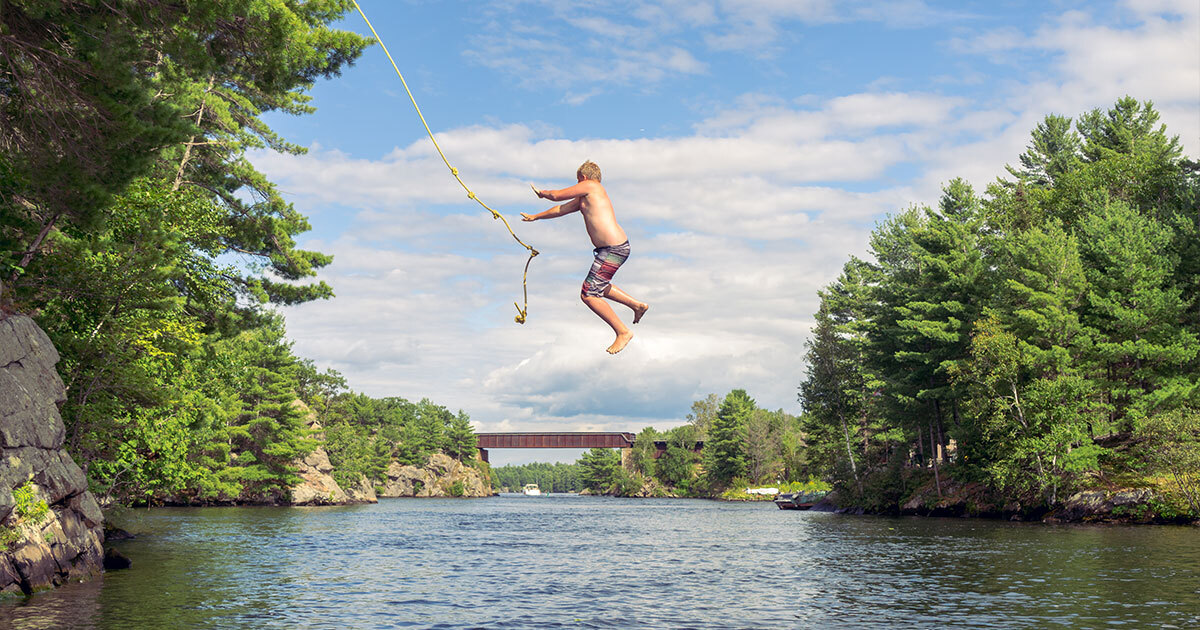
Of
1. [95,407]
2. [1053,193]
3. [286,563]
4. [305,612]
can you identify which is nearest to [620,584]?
[305,612]

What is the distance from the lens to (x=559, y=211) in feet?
23.8

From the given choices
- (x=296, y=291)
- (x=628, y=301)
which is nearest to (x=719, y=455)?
(x=296, y=291)

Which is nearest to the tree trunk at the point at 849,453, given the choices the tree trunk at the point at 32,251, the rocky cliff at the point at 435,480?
the tree trunk at the point at 32,251

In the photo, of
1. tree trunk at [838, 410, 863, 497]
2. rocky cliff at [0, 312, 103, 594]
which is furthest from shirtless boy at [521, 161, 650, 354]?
tree trunk at [838, 410, 863, 497]

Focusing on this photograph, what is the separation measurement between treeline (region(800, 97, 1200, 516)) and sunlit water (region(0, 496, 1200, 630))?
6644mm

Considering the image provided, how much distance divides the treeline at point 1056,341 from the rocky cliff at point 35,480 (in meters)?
46.4

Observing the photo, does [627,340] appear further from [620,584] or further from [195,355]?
[195,355]

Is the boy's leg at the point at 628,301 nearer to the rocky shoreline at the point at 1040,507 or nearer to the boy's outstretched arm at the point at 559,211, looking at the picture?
the boy's outstretched arm at the point at 559,211

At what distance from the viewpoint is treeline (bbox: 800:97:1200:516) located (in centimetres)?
4884

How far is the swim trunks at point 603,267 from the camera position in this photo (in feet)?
23.2

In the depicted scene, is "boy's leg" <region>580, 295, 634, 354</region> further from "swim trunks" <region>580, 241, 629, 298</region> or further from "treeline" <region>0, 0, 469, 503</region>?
"treeline" <region>0, 0, 469, 503</region>

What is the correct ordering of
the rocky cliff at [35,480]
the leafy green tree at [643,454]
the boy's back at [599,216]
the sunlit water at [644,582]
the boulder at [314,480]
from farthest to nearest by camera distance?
the leafy green tree at [643,454] < the boulder at [314,480] < the rocky cliff at [35,480] < the sunlit water at [644,582] < the boy's back at [599,216]

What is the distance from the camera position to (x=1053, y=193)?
70.8 metres

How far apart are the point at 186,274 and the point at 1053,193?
65.8m
